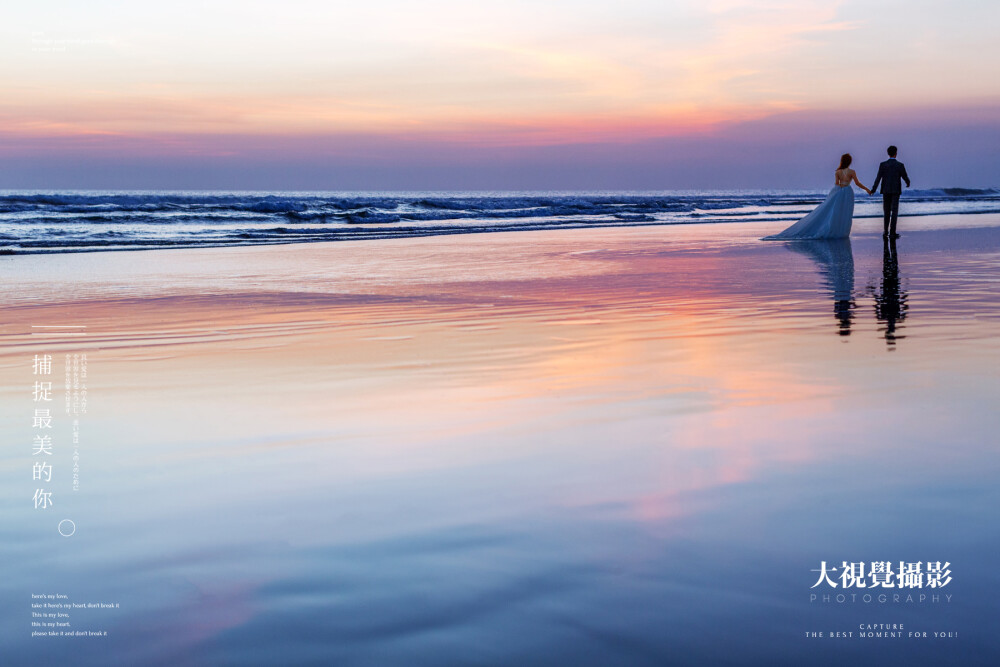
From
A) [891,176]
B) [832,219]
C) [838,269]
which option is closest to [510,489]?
[838,269]

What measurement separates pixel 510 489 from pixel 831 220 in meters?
15.3

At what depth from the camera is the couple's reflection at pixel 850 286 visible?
612cm

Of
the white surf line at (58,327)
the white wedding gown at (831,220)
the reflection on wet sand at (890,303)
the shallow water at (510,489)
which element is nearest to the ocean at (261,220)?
the white wedding gown at (831,220)

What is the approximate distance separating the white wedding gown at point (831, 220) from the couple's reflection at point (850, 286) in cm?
130

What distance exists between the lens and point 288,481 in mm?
2867

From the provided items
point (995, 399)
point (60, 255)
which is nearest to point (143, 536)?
point (995, 399)

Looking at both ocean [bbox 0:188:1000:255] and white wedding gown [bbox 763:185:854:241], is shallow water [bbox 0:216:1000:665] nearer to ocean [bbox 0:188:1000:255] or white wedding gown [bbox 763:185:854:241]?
white wedding gown [bbox 763:185:854:241]

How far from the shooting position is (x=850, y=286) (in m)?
8.60

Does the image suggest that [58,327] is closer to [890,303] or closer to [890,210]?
[890,303]

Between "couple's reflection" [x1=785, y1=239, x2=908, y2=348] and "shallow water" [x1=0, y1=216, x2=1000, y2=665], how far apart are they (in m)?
0.11

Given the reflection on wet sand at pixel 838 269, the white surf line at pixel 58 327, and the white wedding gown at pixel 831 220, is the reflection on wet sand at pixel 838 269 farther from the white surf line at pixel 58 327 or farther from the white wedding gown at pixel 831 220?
the white surf line at pixel 58 327

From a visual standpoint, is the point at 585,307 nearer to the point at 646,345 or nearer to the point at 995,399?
the point at 646,345

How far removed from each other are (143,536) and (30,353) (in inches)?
147

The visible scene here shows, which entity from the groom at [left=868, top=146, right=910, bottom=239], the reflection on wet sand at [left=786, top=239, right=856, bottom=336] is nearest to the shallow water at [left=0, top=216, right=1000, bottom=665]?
the reflection on wet sand at [left=786, top=239, right=856, bottom=336]
